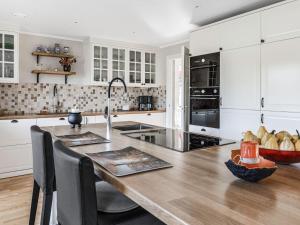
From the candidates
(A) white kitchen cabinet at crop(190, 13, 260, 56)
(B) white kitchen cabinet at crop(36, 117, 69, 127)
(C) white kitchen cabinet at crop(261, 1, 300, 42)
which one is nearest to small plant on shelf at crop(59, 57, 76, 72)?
(B) white kitchen cabinet at crop(36, 117, 69, 127)

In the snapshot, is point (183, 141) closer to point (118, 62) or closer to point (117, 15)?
point (117, 15)

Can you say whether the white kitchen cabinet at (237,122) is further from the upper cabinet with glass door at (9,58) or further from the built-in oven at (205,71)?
the upper cabinet with glass door at (9,58)

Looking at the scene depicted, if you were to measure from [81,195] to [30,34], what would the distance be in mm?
4168

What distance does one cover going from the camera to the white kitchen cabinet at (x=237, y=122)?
305 centimetres

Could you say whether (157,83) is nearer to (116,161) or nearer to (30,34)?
(30,34)

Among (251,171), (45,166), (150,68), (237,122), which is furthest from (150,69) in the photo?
(251,171)

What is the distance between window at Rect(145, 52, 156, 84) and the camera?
5350 mm

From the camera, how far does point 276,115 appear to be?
2.84 metres

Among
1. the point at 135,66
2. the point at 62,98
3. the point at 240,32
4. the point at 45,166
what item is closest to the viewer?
the point at 45,166

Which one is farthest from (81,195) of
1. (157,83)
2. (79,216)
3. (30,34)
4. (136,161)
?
(157,83)

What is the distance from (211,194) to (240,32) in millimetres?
2831

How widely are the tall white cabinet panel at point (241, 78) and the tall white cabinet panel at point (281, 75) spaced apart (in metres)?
0.10

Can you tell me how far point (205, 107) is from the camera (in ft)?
12.1

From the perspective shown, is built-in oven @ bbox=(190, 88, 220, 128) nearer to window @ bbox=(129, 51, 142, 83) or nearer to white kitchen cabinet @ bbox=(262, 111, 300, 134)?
white kitchen cabinet @ bbox=(262, 111, 300, 134)
